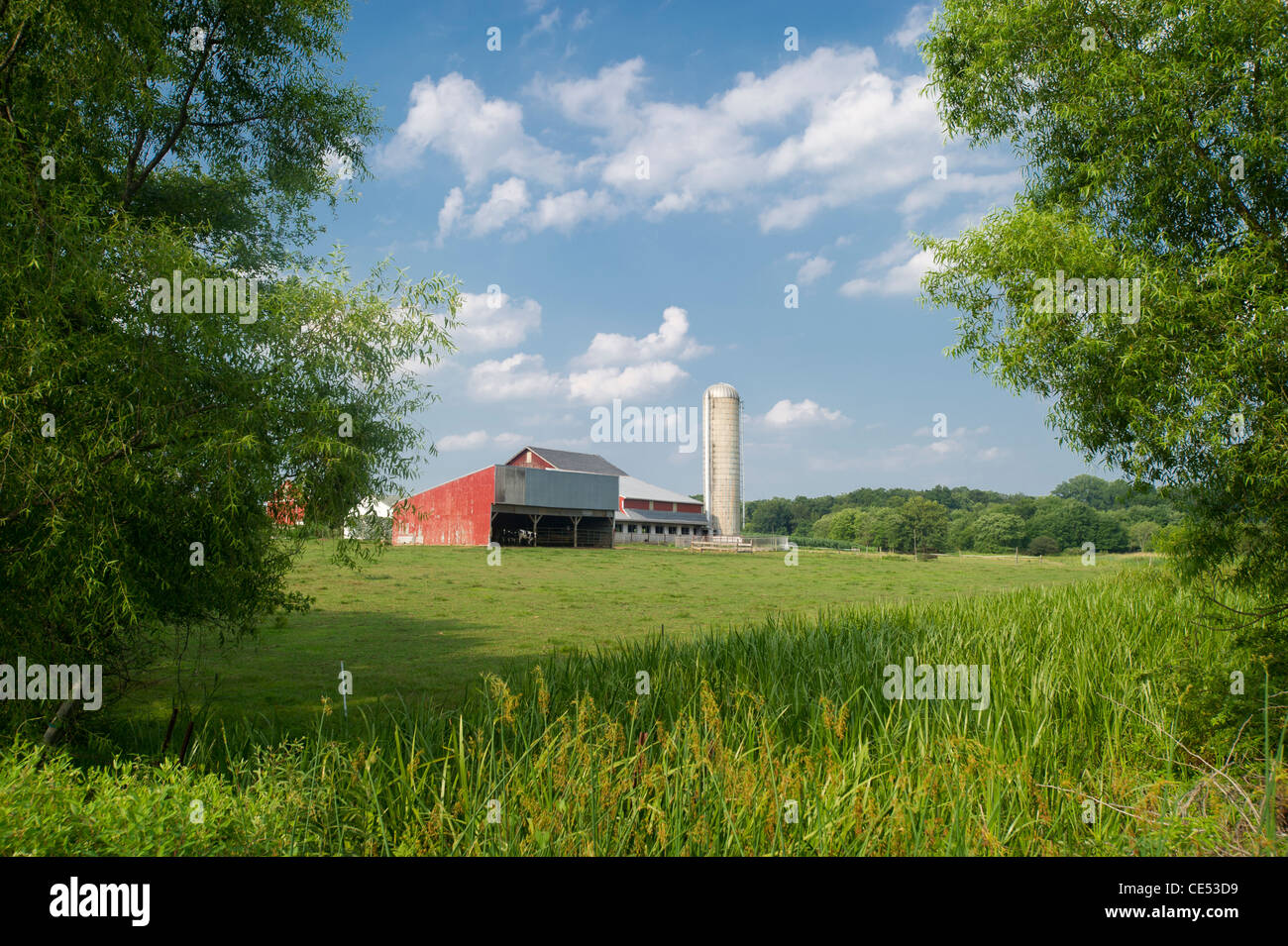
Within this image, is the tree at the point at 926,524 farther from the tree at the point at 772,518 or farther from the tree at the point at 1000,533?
the tree at the point at 772,518

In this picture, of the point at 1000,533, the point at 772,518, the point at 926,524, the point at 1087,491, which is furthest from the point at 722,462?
the point at 772,518

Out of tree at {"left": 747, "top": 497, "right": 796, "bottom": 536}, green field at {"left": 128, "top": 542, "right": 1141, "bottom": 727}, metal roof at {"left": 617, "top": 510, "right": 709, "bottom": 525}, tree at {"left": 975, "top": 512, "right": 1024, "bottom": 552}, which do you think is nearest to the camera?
green field at {"left": 128, "top": 542, "right": 1141, "bottom": 727}

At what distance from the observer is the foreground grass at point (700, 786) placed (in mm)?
4121

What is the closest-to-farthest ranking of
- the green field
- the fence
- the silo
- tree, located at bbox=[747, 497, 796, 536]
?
the green field
the fence
the silo
tree, located at bbox=[747, 497, 796, 536]

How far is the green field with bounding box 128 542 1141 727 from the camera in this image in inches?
Result: 369

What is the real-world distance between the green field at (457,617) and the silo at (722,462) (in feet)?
101

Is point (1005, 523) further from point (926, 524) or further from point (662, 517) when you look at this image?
point (662, 517)

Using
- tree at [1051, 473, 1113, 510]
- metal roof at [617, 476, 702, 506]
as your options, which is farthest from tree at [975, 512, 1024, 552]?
metal roof at [617, 476, 702, 506]

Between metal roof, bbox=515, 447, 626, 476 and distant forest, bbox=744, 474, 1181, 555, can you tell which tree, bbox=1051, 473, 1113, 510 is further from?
metal roof, bbox=515, 447, 626, 476

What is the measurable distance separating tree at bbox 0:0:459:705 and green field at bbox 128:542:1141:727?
2205 mm

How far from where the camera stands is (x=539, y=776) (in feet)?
15.6

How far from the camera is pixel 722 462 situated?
64.7 m

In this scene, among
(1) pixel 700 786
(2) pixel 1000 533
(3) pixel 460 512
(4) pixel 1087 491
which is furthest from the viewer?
(4) pixel 1087 491

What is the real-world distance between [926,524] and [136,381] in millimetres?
78013
